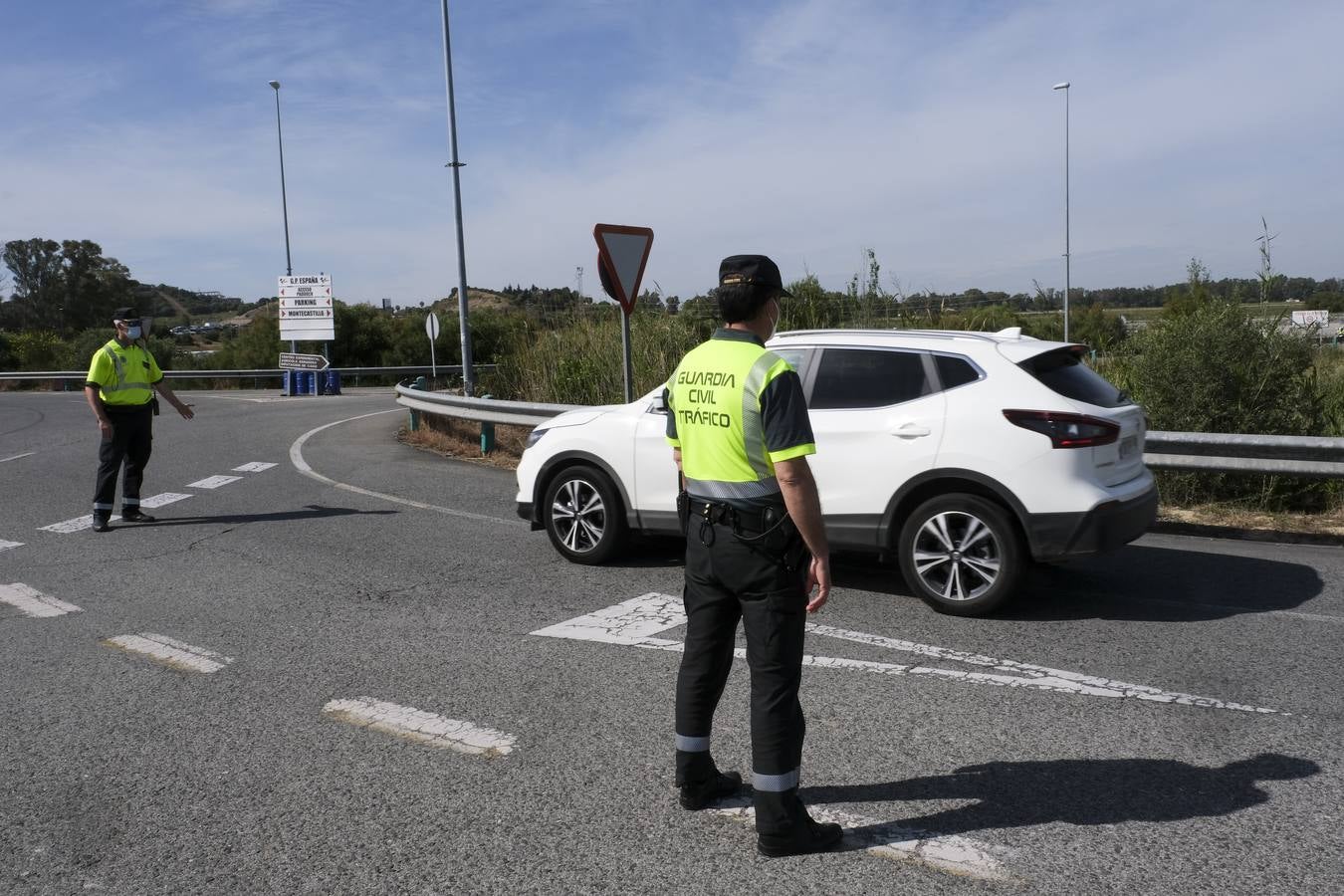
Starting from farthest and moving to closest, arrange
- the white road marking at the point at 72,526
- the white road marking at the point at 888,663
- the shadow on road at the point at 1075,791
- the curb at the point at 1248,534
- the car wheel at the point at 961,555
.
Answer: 1. the white road marking at the point at 72,526
2. the curb at the point at 1248,534
3. the car wheel at the point at 961,555
4. the white road marking at the point at 888,663
5. the shadow on road at the point at 1075,791

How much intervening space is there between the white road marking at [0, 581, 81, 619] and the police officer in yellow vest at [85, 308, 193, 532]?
94.2 inches

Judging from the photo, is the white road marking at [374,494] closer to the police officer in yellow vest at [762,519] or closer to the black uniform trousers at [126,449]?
the black uniform trousers at [126,449]

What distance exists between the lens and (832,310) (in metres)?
14.6

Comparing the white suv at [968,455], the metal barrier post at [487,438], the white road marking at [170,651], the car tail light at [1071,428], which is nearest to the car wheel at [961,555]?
the white suv at [968,455]

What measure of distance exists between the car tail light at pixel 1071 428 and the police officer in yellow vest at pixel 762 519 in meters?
3.09

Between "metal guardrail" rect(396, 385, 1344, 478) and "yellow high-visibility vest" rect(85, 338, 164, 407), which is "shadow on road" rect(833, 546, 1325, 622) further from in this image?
"yellow high-visibility vest" rect(85, 338, 164, 407)

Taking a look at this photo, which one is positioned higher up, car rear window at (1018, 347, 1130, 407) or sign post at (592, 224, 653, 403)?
sign post at (592, 224, 653, 403)

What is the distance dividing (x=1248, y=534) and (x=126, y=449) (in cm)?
976

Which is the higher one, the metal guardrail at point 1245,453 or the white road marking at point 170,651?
the metal guardrail at point 1245,453

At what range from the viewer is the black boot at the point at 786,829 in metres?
3.39

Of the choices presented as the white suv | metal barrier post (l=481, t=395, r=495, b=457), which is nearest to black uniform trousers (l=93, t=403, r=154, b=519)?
metal barrier post (l=481, t=395, r=495, b=457)

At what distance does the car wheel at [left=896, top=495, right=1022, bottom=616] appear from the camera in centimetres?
617

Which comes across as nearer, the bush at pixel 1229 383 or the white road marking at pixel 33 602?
the white road marking at pixel 33 602

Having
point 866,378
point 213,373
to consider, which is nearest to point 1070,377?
point 866,378
